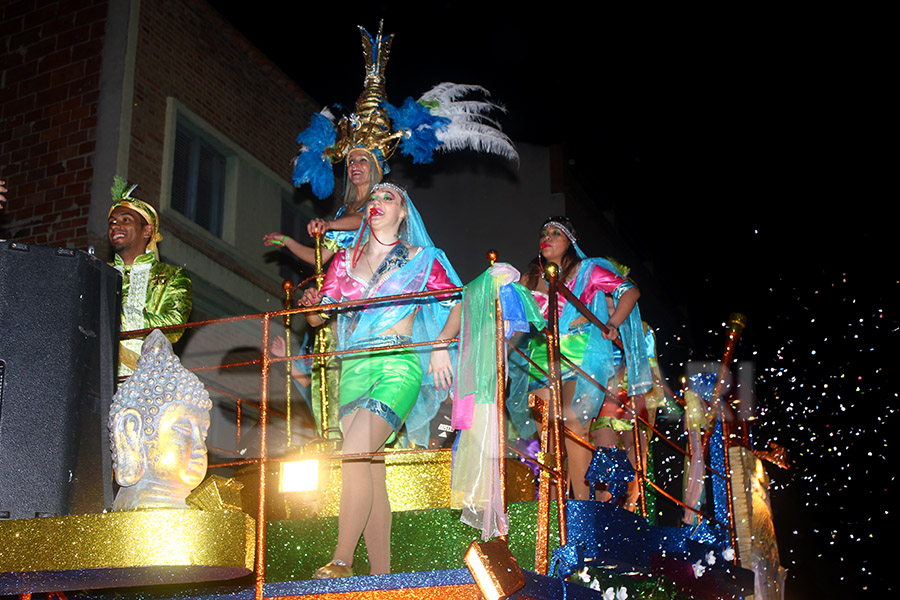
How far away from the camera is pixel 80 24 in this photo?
1060 cm

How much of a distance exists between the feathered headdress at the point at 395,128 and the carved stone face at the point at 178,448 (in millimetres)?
2806

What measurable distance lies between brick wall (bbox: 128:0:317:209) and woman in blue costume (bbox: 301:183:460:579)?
17.6 ft

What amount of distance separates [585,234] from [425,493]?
10.2 m

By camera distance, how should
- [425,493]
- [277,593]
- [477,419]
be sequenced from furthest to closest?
[425,493]
[477,419]
[277,593]

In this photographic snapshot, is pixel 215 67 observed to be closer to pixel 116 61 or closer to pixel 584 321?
pixel 116 61

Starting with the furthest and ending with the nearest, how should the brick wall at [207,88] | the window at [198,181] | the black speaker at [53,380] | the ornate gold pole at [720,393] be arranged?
1. the window at [198,181]
2. the brick wall at [207,88]
3. the ornate gold pole at [720,393]
4. the black speaker at [53,380]

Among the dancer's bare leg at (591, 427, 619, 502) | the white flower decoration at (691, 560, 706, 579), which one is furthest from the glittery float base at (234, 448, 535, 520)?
the white flower decoration at (691, 560, 706, 579)

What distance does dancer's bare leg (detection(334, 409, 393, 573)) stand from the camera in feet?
14.6

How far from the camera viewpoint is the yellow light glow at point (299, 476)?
5598 millimetres

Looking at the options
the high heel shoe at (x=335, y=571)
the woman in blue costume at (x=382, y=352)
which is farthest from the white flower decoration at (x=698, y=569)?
the high heel shoe at (x=335, y=571)

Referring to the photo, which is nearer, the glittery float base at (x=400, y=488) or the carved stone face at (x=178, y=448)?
the carved stone face at (x=178, y=448)

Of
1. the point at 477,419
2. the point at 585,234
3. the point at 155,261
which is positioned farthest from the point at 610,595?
the point at 585,234

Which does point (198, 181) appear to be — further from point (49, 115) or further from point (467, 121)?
point (467, 121)

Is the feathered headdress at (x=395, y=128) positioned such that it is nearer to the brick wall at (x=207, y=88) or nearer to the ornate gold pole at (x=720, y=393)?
the ornate gold pole at (x=720, y=393)
